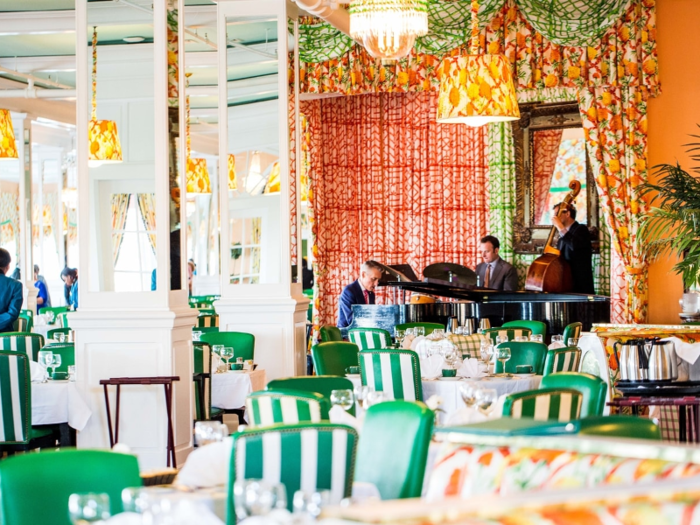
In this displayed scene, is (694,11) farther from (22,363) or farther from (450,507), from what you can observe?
(450,507)

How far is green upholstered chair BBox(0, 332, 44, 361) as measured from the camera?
8031 mm

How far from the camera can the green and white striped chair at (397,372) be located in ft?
20.7

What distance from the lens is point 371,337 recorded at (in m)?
8.11

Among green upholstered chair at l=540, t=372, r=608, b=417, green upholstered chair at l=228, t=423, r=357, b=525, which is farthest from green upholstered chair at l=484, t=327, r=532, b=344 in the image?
green upholstered chair at l=228, t=423, r=357, b=525

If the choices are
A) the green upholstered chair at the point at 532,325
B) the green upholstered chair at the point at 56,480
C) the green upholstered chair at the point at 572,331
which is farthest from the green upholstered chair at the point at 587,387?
the green upholstered chair at the point at 532,325

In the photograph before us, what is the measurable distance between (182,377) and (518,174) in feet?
21.7

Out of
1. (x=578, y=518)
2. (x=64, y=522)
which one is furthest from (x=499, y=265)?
(x=578, y=518)

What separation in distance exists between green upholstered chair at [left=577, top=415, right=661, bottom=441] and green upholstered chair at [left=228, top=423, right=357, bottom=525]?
2.35ft

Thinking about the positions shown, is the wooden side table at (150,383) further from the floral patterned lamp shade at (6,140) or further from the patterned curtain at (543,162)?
the patterned curtain at (543,162)

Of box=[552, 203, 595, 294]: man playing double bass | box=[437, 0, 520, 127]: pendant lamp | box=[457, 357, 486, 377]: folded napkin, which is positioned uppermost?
box=[437, 0, 520, 127]: pendant lamp

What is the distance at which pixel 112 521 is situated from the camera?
2590 mm

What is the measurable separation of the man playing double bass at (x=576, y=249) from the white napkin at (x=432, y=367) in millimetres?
5394

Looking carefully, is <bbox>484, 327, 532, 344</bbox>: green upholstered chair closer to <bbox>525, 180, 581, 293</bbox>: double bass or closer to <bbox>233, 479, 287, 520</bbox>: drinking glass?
<bbox>525, 180, 581, 293</bbox>: double bass

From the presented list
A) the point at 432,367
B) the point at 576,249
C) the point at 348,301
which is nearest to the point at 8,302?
the point at 348,301
